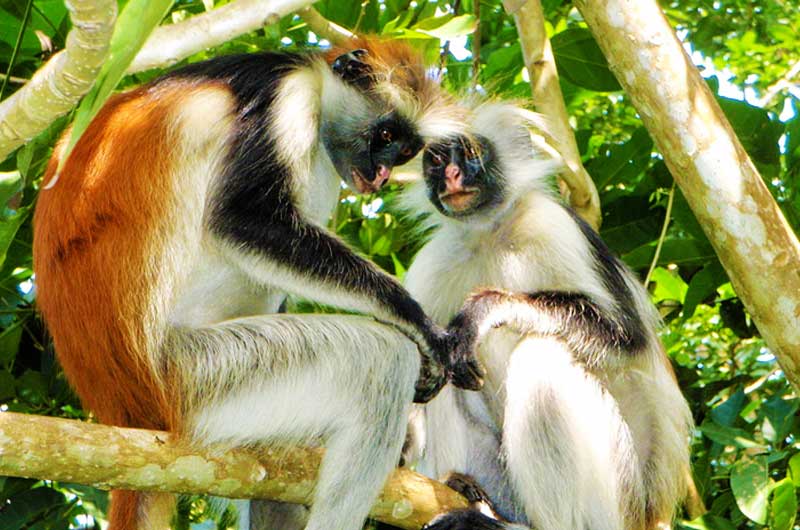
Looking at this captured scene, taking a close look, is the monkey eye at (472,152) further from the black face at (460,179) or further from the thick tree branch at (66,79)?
the thick tree branch at (66,79)

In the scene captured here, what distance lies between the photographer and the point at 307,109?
4867 mm

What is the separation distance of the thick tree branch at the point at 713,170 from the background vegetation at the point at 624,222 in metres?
1.05

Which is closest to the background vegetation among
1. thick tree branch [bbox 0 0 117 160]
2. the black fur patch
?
the black fur patch

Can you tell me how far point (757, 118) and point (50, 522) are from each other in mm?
4023

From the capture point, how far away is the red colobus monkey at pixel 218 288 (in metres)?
4.35

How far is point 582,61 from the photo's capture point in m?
6.00

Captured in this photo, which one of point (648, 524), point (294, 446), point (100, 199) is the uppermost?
point (100, 199)

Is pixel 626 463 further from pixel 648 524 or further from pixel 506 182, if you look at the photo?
pixel 506 182

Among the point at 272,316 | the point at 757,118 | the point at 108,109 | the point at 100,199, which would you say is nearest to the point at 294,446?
the point at 272,316

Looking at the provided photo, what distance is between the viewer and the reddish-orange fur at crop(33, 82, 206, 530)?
14.4 ft

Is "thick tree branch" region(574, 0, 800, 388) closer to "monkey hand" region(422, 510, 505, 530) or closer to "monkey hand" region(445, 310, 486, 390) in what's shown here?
"monkey hand" region(445, 310, 486, 390)

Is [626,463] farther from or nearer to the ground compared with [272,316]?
nearer to the ground

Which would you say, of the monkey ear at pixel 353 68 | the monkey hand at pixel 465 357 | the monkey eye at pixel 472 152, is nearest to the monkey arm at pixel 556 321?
the monkey hand at pixel 465 357

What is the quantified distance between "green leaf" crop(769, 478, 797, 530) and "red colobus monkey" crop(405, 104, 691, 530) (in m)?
0.57
